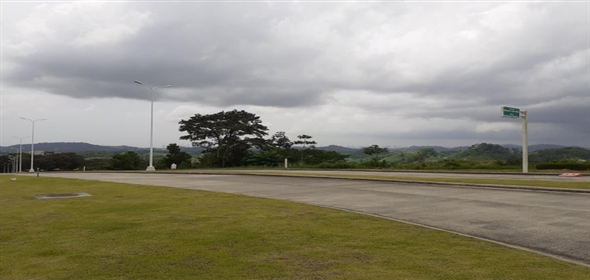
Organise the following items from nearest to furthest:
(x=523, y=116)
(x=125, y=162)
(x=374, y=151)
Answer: (x=523, y=116) < (x=374, y=151) < (x=125, y=162)

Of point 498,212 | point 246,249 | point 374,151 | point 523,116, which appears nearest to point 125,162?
point 374,151

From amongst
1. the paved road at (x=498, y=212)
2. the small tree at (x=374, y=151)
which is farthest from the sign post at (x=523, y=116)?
the small tree at (x=374, y=151)

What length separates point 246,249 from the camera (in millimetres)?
6309

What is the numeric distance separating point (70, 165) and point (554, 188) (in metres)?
Result: 109

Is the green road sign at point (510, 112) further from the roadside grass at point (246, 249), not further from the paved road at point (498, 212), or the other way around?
the roadside grass at point (246, 249)

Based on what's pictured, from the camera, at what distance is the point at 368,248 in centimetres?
641

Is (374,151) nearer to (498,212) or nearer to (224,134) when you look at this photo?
(224,134)

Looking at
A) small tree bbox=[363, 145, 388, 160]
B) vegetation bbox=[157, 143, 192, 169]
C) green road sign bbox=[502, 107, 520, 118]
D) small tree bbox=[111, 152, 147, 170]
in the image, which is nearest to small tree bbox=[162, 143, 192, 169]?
vegetation bbox=[157, 143, 192, 169]

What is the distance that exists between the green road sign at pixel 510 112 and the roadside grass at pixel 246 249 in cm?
2556

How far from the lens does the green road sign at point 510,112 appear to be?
3098 cm

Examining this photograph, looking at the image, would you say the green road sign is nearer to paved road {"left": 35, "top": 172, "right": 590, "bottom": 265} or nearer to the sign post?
the sign post

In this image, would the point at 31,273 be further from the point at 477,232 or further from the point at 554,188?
the point at 554,188

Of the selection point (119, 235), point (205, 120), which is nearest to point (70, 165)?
point (205, 120)

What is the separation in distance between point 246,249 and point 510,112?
30.5 metres
